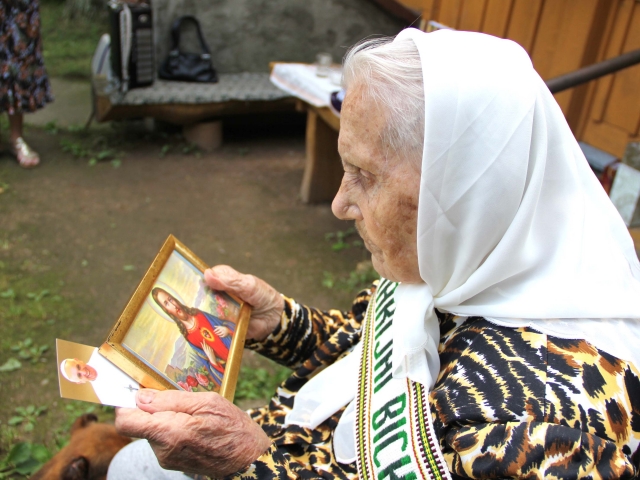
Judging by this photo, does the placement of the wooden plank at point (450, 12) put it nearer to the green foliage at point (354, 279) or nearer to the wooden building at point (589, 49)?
the wooden building at point (589, 49)

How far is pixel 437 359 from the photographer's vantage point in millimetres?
1425

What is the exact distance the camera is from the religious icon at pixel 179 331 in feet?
4.70

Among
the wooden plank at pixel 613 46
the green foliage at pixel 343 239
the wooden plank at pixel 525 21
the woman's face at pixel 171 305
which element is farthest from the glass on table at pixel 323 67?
the woman's face at pixel 171 305

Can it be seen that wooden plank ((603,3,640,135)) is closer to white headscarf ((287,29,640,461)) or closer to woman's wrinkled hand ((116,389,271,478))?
white headscarf ((287,29,640,461))

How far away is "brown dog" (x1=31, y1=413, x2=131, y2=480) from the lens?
6.44 feet

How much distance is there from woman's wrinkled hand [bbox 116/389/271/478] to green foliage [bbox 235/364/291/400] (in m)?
1.65

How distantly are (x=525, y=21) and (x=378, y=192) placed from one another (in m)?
4.14

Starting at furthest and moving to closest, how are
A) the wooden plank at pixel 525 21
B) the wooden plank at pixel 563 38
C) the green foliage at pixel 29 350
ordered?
the wooden plank at pixel 525 21
the wooden plank at pixel 563 38
the green foliage at pixel 29 350

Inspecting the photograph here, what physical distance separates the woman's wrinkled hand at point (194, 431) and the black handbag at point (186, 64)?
5.16 m

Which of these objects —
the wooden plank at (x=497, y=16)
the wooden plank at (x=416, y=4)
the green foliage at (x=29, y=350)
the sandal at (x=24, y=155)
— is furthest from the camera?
the wooden plank at (x=416, y=4)

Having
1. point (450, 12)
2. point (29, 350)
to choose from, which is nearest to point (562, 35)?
point (450, 12)

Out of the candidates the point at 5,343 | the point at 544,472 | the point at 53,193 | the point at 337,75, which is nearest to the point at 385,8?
the point at 337,75

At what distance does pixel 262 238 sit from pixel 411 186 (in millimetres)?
3534

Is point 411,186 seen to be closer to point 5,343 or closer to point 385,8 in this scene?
point 5,343
